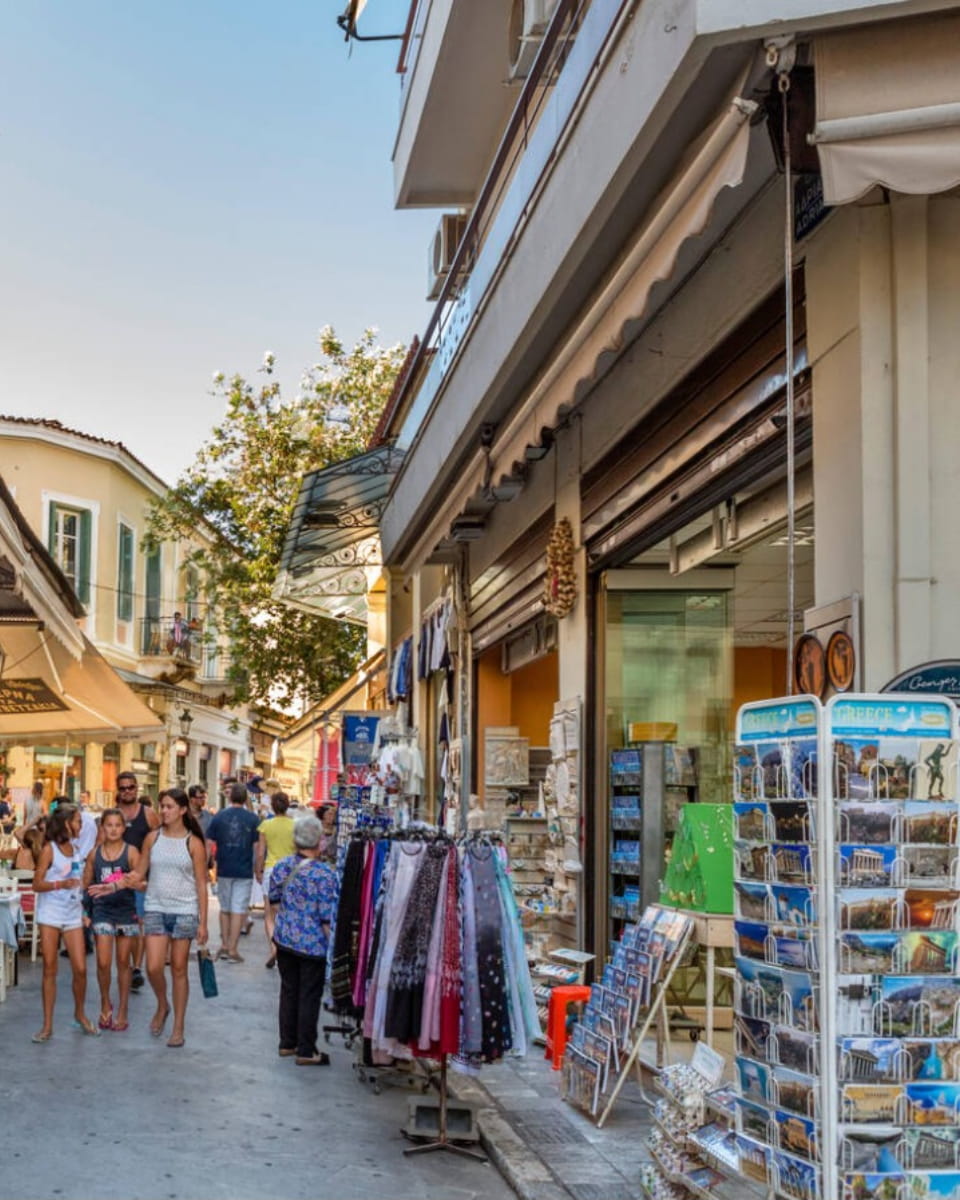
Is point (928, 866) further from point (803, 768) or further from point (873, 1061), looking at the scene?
point (873, 1061)

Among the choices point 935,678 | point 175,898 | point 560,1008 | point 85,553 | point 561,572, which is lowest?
point 560,1008

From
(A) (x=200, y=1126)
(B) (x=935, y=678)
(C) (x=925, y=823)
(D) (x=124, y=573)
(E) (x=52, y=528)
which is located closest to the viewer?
(C) (x=925, y=823)

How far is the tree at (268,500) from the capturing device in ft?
93.0

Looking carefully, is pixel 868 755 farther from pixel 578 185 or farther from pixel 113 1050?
pixel 113 1050

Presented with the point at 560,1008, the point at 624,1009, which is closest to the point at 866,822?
the point at 624,1009

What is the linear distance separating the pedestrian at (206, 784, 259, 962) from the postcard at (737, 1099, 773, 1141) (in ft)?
37.1

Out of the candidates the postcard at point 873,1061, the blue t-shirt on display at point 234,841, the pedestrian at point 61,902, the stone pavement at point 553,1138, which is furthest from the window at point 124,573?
the postcard at point 873,1061

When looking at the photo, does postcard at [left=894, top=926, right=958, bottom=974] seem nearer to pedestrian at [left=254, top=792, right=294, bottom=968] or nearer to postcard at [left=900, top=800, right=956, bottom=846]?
postcard at [left=900, top=800, right=956, bottom=846]

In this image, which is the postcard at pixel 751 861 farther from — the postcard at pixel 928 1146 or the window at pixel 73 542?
the window at pixel 73 542

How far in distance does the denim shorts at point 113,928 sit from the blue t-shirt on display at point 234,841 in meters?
4.81

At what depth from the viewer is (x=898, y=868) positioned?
16.2 ft

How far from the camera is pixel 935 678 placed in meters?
5.71

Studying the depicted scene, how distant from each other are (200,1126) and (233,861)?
8.31 meters

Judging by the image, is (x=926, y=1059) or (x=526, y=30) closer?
(x=926, y=1059)
